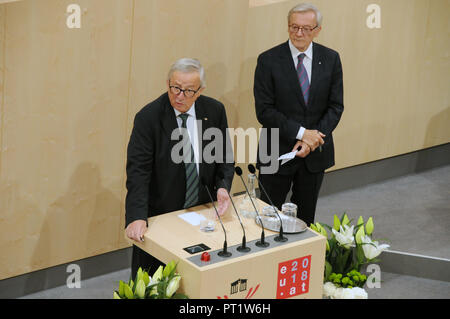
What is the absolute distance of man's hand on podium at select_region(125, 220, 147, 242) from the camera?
3818 millimetres

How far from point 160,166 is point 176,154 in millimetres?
106

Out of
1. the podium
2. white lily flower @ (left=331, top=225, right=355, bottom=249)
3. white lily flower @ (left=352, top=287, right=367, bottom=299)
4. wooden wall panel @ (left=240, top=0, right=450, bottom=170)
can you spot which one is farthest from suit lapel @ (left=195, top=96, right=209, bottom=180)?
wooden wall panel @ (left=240, top=0, right=450, bottom=170)

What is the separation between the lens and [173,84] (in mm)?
3963

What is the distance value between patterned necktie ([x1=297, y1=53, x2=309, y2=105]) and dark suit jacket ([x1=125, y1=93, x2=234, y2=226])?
0.94 metres

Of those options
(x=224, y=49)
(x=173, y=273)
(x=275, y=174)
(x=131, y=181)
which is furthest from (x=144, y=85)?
(x=173, y=273)

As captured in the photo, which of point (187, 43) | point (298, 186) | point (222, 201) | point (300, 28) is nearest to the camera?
point (222, 201)

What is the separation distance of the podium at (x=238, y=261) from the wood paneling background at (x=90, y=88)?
1259 millimetres

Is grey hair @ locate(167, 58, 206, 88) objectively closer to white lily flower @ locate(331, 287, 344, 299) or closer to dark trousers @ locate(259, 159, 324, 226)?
white lily flower @ locate(331, 287, 344, 299)

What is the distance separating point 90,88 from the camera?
5.03 metres

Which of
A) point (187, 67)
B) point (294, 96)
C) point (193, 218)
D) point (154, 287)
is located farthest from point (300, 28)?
point (154, 287)

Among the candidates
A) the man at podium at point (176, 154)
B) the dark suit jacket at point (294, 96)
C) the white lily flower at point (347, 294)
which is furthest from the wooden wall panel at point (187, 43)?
the white lily flower at point (347, 294)

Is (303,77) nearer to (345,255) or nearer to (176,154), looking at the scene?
(176,154)
